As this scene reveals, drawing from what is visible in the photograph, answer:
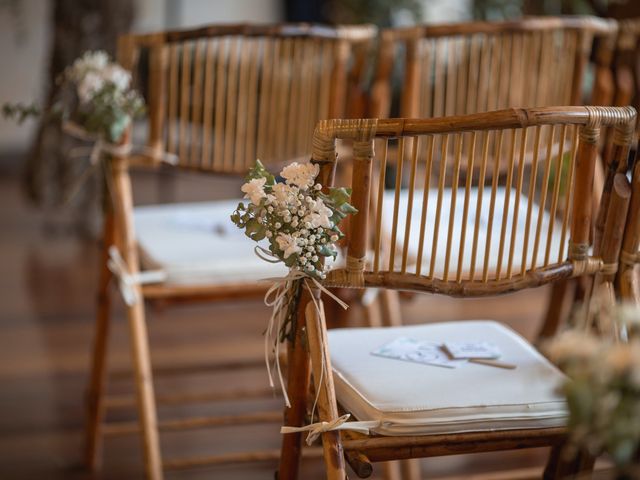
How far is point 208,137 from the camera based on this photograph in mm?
2260

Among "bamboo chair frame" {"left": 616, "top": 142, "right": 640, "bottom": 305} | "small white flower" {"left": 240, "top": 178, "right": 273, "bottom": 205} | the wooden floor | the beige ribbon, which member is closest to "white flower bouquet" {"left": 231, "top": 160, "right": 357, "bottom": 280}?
"small white flower" {"left": 240, "top": 178, "right": 273, "bottom": 205}

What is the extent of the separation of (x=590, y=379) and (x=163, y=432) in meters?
1.91

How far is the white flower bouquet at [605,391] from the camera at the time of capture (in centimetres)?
86

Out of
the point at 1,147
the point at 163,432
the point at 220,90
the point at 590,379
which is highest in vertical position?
the point at 220,90

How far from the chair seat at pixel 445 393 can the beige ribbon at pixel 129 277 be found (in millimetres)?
567

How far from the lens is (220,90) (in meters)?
2.24

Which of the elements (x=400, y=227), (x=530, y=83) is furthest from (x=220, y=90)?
(x=530, y=83)

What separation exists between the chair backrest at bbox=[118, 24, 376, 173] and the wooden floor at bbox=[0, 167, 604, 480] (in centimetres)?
41

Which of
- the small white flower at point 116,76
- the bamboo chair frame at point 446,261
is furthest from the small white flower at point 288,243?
the small white flower at point 116,76

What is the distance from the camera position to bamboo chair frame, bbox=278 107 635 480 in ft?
4.64

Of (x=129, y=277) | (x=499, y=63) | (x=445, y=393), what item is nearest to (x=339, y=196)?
(x=445, y=393)

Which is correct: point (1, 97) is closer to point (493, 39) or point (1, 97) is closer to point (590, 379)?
point (493, 39)

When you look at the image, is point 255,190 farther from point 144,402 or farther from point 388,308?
point 388,308

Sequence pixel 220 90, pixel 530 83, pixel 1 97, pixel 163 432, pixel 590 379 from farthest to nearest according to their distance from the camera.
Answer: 1. pixel 1 97
2. pixel 163 432
3. pixel 530 83
4. pixel 220 90
5. pixel 590 379
